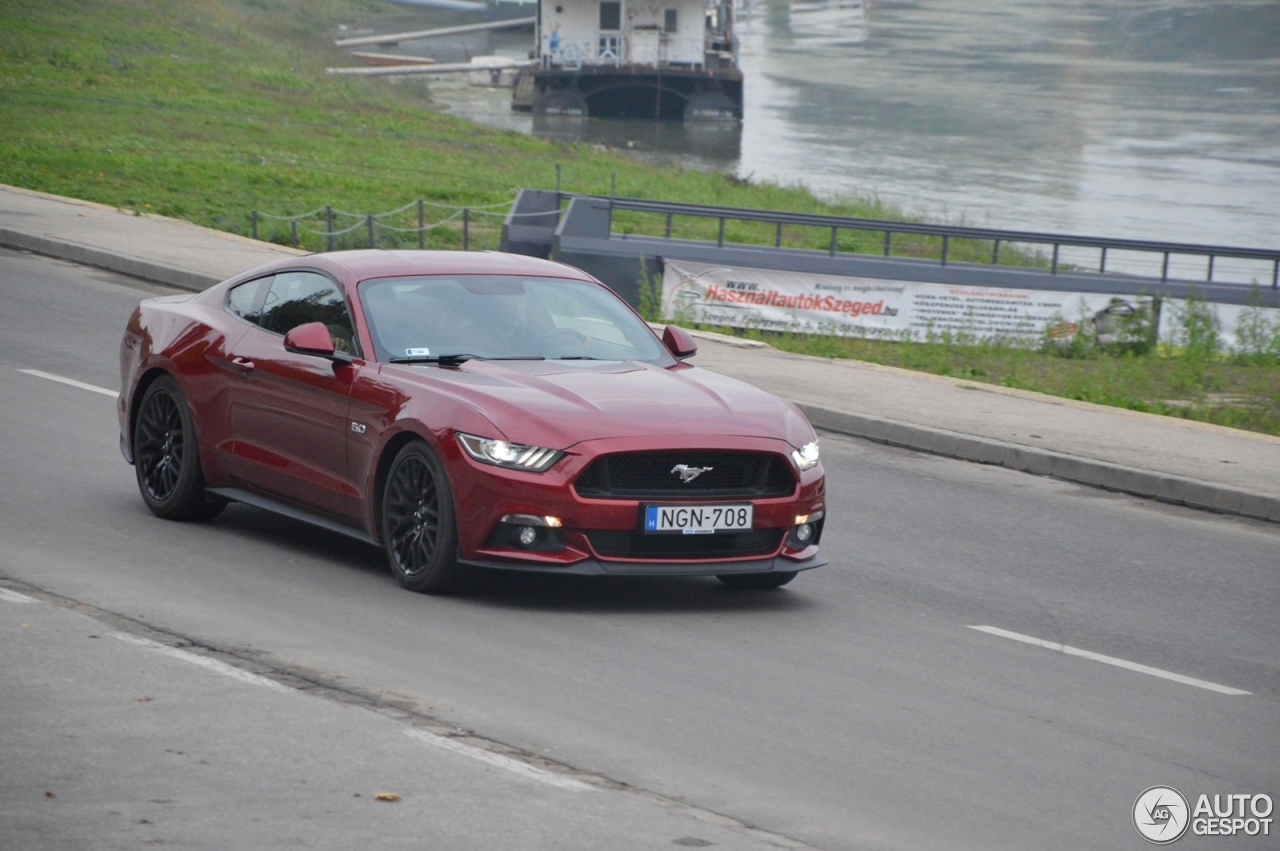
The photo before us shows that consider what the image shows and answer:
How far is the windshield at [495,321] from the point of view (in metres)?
8.12

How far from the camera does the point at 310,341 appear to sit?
7848 millimetres

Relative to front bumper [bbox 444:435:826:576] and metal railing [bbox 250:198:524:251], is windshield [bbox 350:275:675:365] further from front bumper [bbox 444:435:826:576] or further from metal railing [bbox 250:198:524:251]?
metal railing [bbox 250:198:524:251]

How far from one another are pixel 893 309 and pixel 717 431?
16.6m

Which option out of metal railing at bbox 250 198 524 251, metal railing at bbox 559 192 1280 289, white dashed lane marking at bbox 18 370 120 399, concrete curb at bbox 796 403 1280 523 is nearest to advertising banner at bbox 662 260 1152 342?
metal railing at bbox 559 192 1280 289

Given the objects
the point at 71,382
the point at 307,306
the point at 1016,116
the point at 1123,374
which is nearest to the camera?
the point at 307,306

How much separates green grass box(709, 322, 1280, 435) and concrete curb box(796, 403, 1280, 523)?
3521 mm

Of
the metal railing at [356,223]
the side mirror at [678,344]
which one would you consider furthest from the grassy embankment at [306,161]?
the side mirror at [678,344]

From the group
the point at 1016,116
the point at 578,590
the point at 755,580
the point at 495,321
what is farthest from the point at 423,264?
the point at 1016,116

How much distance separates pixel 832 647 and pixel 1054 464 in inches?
218

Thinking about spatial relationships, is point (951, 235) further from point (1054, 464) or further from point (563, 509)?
point (563, 509)

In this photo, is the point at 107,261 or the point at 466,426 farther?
the point at 107,261

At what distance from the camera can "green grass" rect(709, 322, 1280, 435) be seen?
15.7 metres

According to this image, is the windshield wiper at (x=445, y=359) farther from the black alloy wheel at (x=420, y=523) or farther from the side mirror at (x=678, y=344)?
the side mirror at (x=678, y=344)

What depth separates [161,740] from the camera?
5285mm
